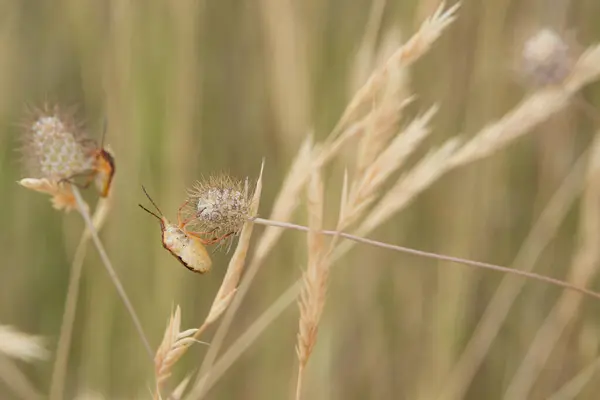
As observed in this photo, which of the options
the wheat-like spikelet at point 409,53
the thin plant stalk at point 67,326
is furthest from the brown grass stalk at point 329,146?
the thin plant stalk at point 67,326

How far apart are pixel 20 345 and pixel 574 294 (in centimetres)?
32

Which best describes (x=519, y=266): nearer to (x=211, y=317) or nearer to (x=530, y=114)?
Answer: (x=530, y=114)

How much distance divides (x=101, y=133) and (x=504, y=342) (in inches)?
11.0

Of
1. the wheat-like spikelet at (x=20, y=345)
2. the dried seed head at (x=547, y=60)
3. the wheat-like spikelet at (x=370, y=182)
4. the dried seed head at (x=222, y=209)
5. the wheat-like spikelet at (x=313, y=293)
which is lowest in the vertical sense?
the wheat-like spikelet at (x=20, y=345)

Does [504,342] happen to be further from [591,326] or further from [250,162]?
[250,162]

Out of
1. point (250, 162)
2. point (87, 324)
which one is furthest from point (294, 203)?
point (87, 324)

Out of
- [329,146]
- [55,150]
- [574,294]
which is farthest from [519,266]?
[55,150]

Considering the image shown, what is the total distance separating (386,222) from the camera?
0.37 metres

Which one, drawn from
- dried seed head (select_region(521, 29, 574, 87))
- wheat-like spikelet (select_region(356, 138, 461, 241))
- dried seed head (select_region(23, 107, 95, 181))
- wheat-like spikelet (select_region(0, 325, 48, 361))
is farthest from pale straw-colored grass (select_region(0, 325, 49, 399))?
dried seed head (select_region(521, 29, 574, 87))

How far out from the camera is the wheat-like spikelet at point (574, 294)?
348 mm

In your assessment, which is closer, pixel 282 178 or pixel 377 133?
pixel 377 133

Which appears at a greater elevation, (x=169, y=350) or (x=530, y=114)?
(x=530, y=114)

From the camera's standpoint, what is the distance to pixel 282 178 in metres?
0.35

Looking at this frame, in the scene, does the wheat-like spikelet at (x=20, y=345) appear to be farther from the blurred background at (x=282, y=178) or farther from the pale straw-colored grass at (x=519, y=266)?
the pale straw-colored grass at (x=519, y=266)
